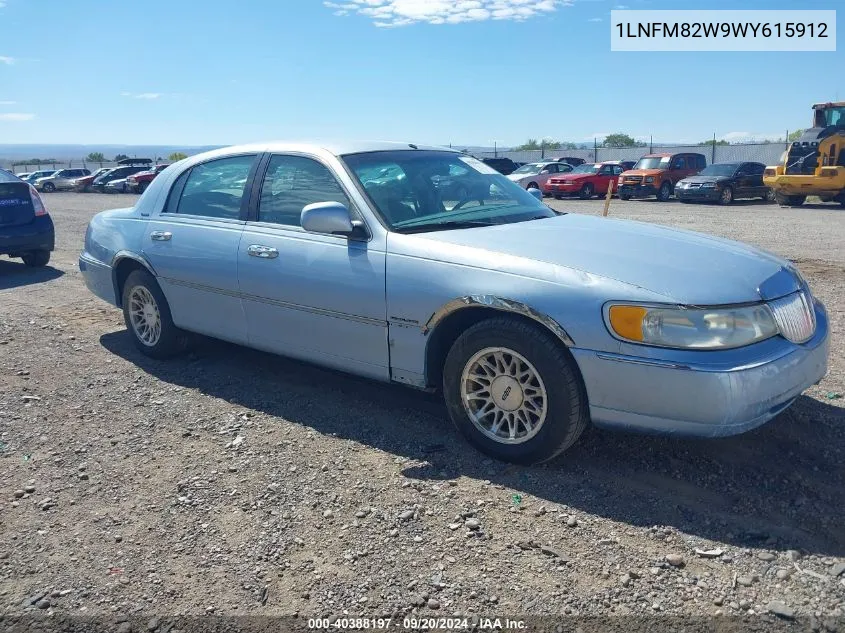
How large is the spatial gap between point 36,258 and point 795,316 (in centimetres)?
978

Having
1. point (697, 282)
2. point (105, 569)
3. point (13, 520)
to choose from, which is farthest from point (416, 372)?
point (13, 520)

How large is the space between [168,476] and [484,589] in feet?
5.99

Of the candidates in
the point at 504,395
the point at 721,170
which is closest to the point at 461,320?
the point at 504,395

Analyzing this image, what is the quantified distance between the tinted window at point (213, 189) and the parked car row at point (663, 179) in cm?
1936

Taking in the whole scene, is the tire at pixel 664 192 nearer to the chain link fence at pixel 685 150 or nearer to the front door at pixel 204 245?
the chain link fence at pixel 685 150

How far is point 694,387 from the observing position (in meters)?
3.26

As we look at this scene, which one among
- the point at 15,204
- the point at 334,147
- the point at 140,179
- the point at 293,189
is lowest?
the point at 15,204

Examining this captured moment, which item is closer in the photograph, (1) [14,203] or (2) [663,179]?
(1) [14,203]

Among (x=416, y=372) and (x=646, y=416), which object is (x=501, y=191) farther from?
(x=646, y=416)

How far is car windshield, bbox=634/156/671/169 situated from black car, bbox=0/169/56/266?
851 inches

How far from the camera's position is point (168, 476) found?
386 cm

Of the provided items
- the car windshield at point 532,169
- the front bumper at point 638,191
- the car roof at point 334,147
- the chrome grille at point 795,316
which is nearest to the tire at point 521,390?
the chrome grille at point 795,316

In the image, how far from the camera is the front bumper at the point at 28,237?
9617 millimetres

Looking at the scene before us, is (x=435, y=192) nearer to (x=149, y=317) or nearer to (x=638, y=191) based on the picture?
(x=149, y=317)
